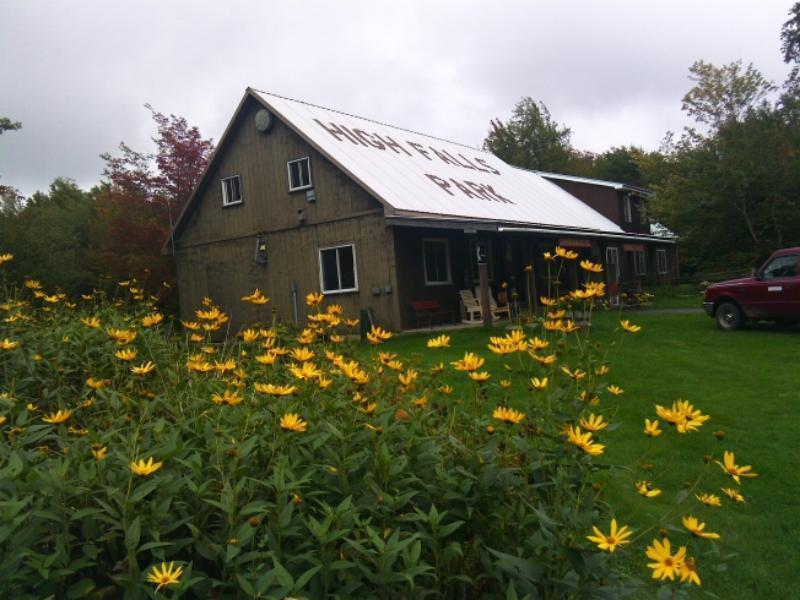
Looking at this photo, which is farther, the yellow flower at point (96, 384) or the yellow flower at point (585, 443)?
the yellow flower at point (96, 384)

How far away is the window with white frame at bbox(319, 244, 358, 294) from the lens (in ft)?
51.2

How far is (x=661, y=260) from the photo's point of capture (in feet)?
107

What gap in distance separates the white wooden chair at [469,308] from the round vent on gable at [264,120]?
665cm

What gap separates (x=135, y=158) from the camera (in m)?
24.8

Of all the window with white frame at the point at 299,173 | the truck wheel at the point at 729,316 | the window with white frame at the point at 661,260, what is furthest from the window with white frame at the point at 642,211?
the window with white frame at the point at 299,173

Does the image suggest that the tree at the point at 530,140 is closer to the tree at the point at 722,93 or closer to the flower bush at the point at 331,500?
the tree at the point at 722,93

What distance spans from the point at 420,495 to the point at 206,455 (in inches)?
30.7

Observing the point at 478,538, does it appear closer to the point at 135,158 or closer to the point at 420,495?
the point at 420,495

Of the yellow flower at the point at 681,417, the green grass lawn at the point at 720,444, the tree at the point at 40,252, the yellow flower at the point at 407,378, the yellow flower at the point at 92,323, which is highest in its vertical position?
the tree at the point at 40,252

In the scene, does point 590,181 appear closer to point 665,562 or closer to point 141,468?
point 665,562

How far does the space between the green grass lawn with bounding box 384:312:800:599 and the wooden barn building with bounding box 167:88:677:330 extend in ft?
13.2

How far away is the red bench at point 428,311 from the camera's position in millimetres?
15317

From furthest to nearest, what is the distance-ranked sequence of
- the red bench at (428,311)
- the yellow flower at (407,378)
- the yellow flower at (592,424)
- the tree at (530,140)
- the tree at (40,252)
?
the tree at (530,140) → the tree at (40,252) → the red bench at (428,311) → the yellow flower at (407,378) → the yellow flower at (592,424)

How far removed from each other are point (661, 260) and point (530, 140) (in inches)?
861
